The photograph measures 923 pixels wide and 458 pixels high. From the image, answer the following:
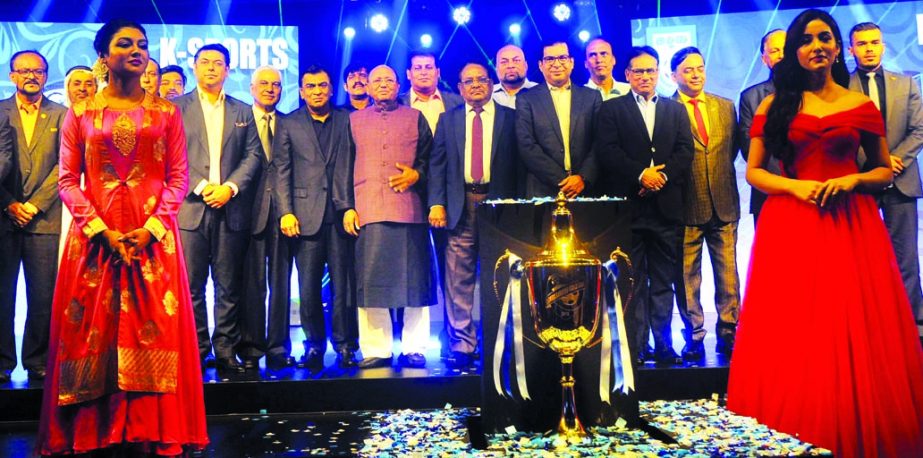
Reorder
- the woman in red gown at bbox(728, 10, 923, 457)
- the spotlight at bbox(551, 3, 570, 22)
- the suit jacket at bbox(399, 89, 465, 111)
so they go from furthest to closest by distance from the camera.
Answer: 1. the spotlight at bbox(551, 3, 570, 22)
2. the suit jacket at bbox(399, 89, 465, 111)
3. the woman in red gown at bbox(728, 10, 923, 457)

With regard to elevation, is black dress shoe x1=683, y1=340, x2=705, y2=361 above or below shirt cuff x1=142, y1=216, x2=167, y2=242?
below

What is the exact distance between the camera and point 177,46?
627cm

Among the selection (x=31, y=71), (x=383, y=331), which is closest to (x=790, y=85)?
(x=383, y=331)

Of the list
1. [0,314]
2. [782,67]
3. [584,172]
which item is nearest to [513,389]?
[782,67]

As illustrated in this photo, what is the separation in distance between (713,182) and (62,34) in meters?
5.08

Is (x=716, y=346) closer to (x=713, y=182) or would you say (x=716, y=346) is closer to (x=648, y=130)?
(x=713, y=182)

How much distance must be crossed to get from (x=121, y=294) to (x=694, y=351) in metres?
3.05

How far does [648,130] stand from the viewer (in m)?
4.57

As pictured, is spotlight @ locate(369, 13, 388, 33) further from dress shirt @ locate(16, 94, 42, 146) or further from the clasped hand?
the clasped hand

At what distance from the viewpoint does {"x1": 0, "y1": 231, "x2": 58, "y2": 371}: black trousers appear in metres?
4.52

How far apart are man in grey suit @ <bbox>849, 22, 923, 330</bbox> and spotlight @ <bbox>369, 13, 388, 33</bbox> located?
3.53 m

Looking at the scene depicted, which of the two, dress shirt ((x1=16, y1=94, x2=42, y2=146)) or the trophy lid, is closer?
the trophy lid

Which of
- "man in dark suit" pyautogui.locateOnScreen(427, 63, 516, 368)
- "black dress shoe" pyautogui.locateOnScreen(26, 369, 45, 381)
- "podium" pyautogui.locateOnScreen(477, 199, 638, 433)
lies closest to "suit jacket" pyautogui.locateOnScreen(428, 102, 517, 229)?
"man in dark suit" pyautogui.locateOnScreen(427, 63, 516, 368)

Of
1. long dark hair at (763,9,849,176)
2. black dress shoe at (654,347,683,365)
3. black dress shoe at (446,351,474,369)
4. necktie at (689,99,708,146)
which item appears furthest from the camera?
necktie at (689,99,708,146)
